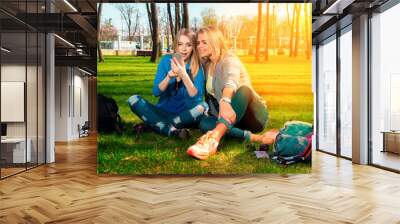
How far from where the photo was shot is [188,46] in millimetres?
7320

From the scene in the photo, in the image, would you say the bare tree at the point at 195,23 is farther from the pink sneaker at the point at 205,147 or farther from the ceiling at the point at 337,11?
the ceiling at the point at 337,11

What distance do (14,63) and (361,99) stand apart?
6.70 m

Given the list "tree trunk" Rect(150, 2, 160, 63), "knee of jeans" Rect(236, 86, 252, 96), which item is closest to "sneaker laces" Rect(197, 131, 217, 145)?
"knee of jeans" Rect(236, 86, 252, 96)

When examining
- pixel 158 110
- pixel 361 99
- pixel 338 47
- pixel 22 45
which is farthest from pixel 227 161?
pixel 338 47

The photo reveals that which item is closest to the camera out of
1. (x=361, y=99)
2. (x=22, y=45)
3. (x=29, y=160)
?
(x=22, y=45)

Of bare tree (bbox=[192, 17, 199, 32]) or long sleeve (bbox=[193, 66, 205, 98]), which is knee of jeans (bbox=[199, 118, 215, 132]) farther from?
bare tree (bbox=[192, 17, 199, 32])

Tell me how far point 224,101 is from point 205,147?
82 cm

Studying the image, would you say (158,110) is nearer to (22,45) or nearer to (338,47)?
(22,45)

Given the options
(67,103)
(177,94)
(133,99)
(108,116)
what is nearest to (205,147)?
(177,94)

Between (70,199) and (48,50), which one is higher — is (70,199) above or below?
below

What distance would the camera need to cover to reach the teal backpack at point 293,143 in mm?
7223

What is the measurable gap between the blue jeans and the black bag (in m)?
0.36

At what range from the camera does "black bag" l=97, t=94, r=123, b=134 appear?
730 centimetres

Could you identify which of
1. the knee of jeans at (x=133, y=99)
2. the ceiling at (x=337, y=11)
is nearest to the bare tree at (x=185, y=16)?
the knee of jeans at (x=133, y=99)
